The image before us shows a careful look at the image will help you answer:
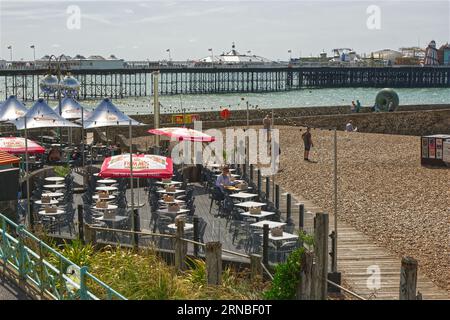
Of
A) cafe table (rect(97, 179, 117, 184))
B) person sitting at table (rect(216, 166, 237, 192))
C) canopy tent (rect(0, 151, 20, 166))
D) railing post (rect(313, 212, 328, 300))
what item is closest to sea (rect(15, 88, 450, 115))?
cafe table (rect(97, 179, 117, 184))

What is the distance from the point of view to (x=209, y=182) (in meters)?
19.0

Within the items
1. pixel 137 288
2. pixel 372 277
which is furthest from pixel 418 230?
pixel 137 288

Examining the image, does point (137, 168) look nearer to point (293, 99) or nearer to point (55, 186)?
point (55, 186)

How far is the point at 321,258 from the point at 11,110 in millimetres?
16569

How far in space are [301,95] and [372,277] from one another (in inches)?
4134

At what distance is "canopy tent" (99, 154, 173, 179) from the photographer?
14242 mm

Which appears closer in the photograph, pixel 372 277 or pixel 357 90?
pixel 372 277

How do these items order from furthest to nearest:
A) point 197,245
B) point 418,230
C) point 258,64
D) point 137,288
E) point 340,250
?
point 258,64 < point 418,230 < point 340,250 < point 197,245 < point 137,288

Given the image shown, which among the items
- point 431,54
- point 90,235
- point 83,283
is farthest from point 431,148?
point 431,54

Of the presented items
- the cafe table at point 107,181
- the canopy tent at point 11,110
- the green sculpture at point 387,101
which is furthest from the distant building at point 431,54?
the cafe table at point 107,181

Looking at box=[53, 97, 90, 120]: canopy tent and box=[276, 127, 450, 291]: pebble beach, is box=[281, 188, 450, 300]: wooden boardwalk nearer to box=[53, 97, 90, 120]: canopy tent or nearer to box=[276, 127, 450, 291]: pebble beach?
box=[276, 127, 450, 291]: pebble beach

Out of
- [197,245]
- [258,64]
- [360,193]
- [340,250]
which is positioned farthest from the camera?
[258,64]

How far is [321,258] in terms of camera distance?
883 cm
